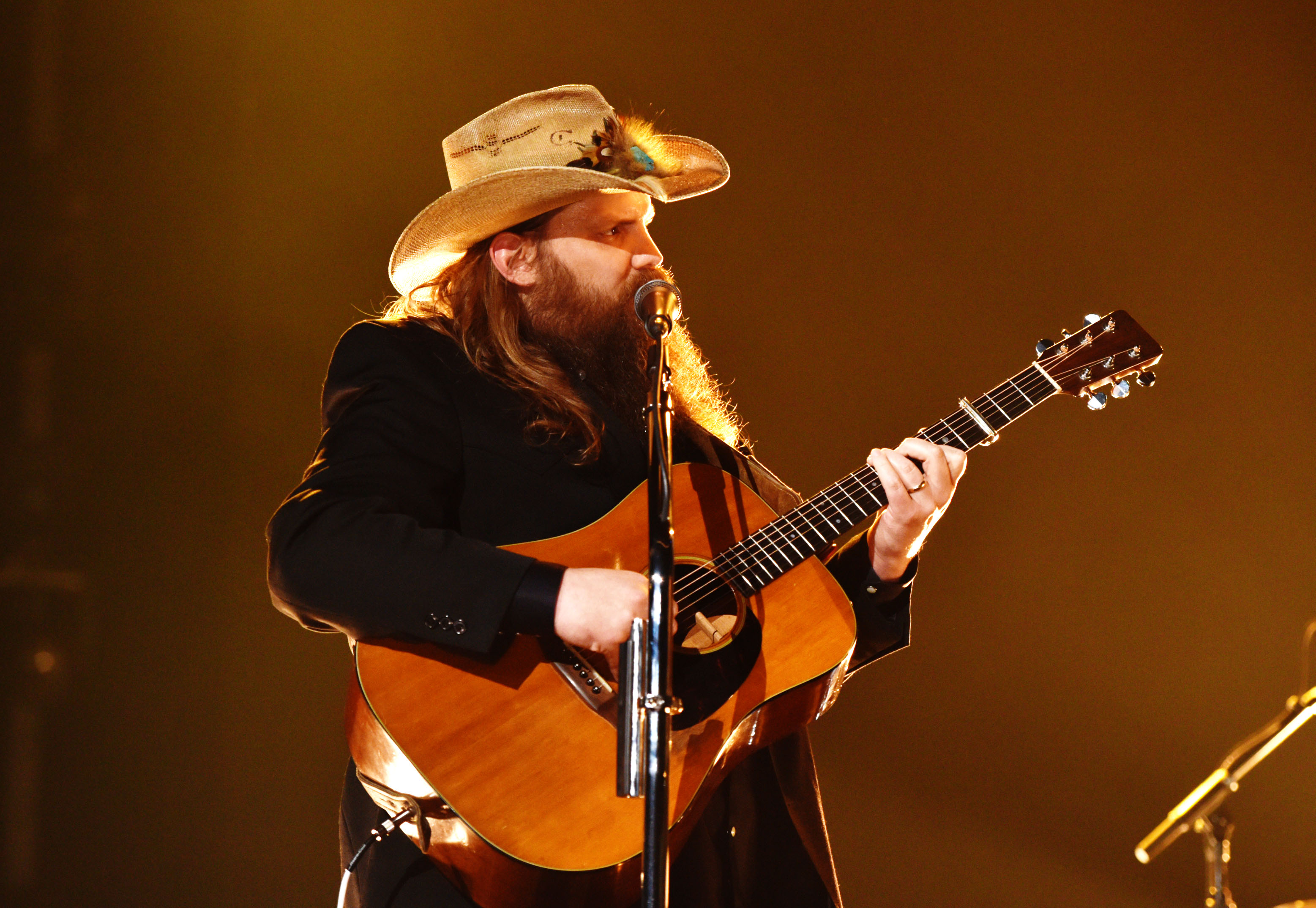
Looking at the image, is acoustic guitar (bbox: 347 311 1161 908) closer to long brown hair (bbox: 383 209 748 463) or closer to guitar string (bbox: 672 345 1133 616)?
guitar string (bbox: 672 345 1133 616)

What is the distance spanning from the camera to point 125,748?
10.3 feet

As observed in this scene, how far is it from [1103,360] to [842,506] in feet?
2.19

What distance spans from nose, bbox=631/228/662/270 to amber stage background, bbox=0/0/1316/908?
1.57 metres

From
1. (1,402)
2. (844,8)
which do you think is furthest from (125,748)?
(844,8)

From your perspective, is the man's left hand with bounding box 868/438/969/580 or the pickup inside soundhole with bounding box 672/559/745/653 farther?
the man's left hand with bounding box 868/438/969/580

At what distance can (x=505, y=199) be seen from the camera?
7.45 ft

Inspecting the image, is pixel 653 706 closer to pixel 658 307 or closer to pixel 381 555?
pixel 381 555

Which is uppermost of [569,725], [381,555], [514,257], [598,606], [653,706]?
[514,257]

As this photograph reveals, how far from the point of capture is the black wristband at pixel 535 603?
157 centimetres

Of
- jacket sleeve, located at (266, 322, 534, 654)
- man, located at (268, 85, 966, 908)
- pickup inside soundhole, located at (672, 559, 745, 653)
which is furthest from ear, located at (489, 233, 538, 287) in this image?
pickup inside soundhole, located at (672, 559, 745, 653)

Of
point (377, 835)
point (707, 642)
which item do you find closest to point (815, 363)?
point (707, 642)

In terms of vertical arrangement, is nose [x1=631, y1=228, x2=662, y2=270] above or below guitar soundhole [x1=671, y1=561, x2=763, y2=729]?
above

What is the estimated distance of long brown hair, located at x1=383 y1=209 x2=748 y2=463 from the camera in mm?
2084

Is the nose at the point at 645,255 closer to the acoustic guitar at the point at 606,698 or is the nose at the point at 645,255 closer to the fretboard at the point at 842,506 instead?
the acoustic guitar at the point at 606,698
